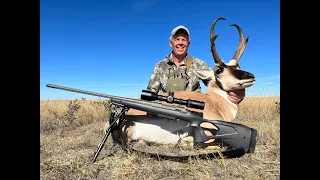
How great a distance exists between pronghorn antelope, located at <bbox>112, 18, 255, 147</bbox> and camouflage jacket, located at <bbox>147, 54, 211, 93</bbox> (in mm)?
1182

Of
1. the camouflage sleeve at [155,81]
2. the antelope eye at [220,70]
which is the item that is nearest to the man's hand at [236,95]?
the antelope eye at [220,70]

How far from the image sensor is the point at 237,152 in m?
3.19

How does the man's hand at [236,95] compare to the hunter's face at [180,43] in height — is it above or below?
below

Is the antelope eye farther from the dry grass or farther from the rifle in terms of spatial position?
the dry grass

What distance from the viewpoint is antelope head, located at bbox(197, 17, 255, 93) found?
12.8 ft

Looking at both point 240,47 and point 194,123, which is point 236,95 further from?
point 194,123

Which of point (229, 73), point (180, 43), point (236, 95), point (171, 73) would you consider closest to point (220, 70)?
point (229, 73)

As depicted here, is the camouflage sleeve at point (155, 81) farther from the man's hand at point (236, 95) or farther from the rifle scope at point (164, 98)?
the rifle scope at point (164, 98)

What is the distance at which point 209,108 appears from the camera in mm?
3949

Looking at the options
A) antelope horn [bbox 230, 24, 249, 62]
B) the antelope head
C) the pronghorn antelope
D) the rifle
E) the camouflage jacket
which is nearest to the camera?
the rifle

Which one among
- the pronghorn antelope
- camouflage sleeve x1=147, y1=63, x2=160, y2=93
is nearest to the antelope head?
the pronghorn antelope

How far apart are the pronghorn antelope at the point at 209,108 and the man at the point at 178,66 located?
3.97ft

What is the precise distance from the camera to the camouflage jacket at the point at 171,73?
18.7ft
